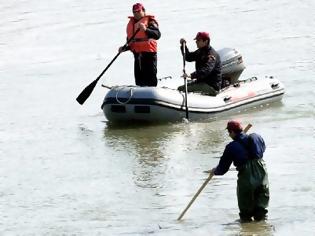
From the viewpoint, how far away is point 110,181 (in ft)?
43.0

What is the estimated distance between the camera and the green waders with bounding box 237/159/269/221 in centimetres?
1076

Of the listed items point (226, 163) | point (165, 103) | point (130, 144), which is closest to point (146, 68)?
point (165, 103)

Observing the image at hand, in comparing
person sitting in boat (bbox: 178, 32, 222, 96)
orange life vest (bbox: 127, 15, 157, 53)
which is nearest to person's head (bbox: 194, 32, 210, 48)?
person sitting in boat (bbox: 178, 32, 222, 96)

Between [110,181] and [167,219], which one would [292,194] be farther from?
[110,181]

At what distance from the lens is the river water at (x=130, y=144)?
1148cm

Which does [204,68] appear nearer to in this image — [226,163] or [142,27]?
[142,27]

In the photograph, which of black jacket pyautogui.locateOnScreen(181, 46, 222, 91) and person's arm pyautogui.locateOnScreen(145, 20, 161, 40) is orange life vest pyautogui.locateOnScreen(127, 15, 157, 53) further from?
black jacket pyautogui.locateOnScreen(181, 46, 222, 91)

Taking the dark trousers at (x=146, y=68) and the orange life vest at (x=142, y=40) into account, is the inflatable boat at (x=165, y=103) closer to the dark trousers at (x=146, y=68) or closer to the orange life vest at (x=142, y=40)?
the dark trousers at (x=146, y=68)

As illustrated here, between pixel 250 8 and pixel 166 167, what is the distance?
16.2 m

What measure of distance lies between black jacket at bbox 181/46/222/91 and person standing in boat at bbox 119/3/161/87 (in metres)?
0.56

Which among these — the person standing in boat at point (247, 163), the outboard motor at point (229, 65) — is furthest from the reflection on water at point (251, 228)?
the outboard motor at point (229, 65)

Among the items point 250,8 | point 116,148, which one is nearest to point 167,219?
point 116,148

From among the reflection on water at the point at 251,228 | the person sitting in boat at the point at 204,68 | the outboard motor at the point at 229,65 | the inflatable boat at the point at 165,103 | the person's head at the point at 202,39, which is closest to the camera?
the reflection on water at the point at 251,228

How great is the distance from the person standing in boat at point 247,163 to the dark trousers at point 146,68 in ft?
19.8
